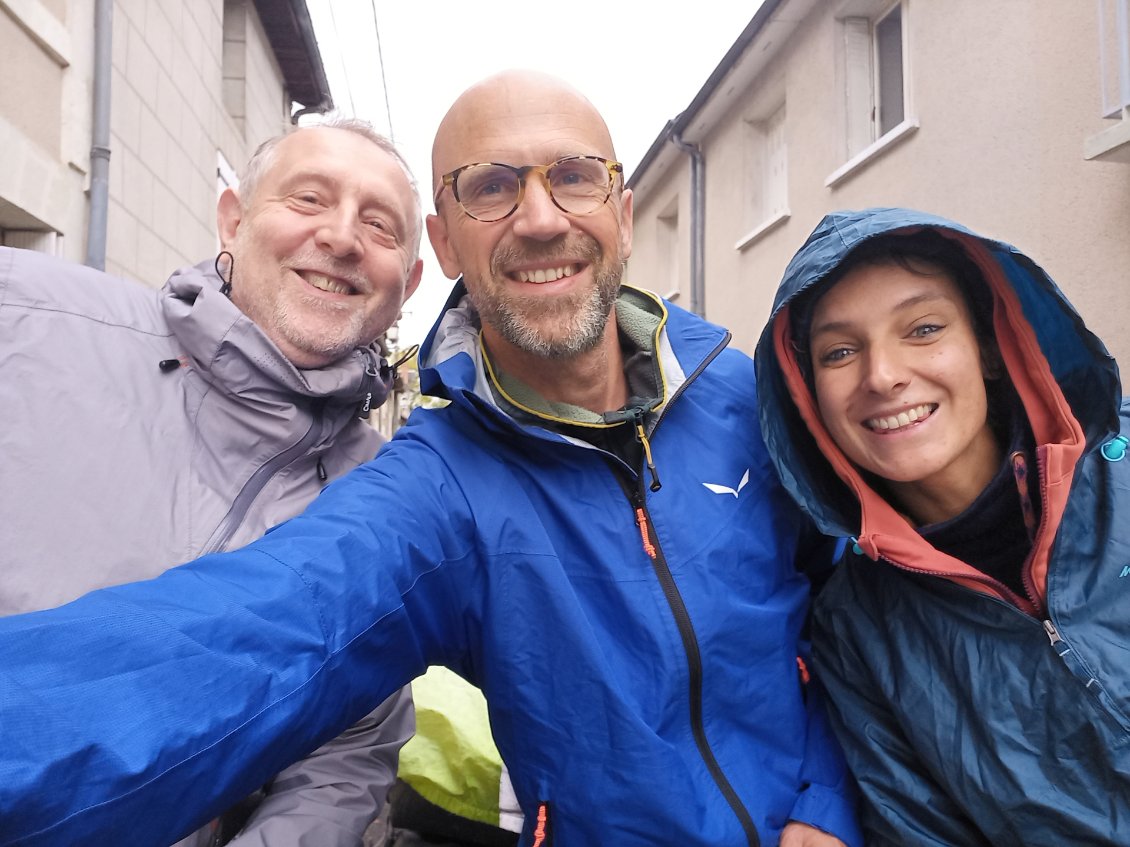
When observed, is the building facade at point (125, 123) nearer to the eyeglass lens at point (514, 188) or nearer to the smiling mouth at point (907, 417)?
the eyeglass lens at point (514, 188)

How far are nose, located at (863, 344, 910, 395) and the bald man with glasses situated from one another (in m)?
0.36

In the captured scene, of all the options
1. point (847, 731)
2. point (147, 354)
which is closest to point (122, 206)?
point (147, 354)

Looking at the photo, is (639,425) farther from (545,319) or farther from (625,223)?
(625,223)

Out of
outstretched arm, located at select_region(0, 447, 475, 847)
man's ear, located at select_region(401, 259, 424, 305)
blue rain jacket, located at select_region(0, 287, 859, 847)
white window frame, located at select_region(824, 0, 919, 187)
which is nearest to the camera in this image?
outstretched arm, located at select_region(0, 447, 475, 847)

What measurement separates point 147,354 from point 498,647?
1.19m

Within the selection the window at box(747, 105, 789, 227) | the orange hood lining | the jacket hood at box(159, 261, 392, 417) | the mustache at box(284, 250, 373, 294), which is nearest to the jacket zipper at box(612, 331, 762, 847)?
the orange hood lining

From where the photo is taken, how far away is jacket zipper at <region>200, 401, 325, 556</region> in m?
1.76

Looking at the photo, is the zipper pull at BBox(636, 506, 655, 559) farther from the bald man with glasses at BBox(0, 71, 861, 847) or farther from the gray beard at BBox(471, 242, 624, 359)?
the gray beard at BBox(471, 242, 624, 359)

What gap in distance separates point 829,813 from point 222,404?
1766mm

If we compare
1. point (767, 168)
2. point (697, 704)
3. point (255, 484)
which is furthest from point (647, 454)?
point (767, 168)

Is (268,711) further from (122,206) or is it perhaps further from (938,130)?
(938,130)

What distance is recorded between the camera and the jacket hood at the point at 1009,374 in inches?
61.3

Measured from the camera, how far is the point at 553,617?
157cm

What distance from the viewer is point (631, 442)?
1799 millimetres
